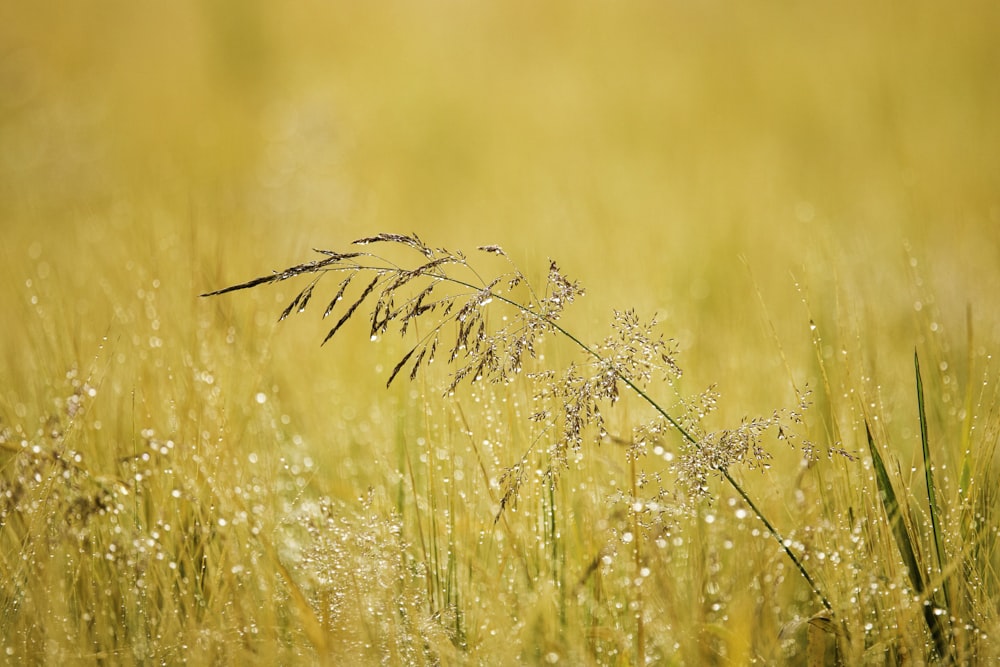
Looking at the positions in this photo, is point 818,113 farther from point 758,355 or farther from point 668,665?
point 668,665

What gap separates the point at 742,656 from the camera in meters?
0.88

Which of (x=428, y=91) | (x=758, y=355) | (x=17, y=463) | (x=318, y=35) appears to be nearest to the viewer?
(x=17, y=463)

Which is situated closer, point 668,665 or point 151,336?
point 668,665

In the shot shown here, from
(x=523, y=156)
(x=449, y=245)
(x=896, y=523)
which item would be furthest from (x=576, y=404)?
(x=523, y=156)

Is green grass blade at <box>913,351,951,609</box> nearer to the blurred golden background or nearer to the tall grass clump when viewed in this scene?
the tall grass clump

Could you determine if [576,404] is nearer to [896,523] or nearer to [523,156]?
[896,523]

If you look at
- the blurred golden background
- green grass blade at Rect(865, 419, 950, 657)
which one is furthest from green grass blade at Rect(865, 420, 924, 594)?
the blurred golden background

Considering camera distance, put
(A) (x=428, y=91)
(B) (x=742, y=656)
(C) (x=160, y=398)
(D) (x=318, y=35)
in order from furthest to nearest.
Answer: (D) (x=318, y=35)
(A) (x=428, y=91)
(C) (x=160, y=398)
(B) (x=742, y=656)

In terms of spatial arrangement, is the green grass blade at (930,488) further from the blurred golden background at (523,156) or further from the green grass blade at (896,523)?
the blurred golden background at (523,156)

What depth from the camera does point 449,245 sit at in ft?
7.85

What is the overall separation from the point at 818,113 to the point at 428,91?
184 centimetres

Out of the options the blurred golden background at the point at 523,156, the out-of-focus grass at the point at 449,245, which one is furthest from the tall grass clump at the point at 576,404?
the blurred golden background at the point at 523,156

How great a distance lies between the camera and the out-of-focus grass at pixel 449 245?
38.4 inches

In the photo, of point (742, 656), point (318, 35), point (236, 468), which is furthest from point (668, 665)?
point (318, 35)
